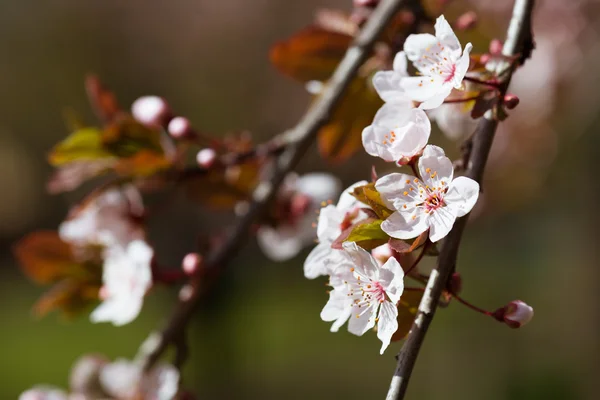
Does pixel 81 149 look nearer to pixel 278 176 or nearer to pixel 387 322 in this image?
pixel 278 176

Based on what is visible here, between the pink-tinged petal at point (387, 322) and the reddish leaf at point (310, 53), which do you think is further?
the reddish leaf at point (310, 53)

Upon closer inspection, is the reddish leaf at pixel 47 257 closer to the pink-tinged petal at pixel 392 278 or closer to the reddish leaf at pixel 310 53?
the reddish leaf at pixel 310 53

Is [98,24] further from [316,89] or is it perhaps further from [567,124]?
[316,89]

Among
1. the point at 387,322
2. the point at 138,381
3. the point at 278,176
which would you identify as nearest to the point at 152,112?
the point at 278,176

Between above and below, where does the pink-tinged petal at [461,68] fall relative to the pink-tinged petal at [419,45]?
below

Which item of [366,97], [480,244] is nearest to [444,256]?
[366,97]

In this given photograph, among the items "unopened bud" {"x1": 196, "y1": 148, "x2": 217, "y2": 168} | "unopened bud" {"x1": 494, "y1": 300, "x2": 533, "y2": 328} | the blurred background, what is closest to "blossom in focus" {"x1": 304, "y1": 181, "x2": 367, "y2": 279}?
"unopened bud" {"x1": 494, "y1": 300, "x2": 533, "y2": 328}

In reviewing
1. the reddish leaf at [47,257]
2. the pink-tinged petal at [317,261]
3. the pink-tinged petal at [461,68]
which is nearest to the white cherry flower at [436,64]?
the pink-tinged petal at [461,68]
